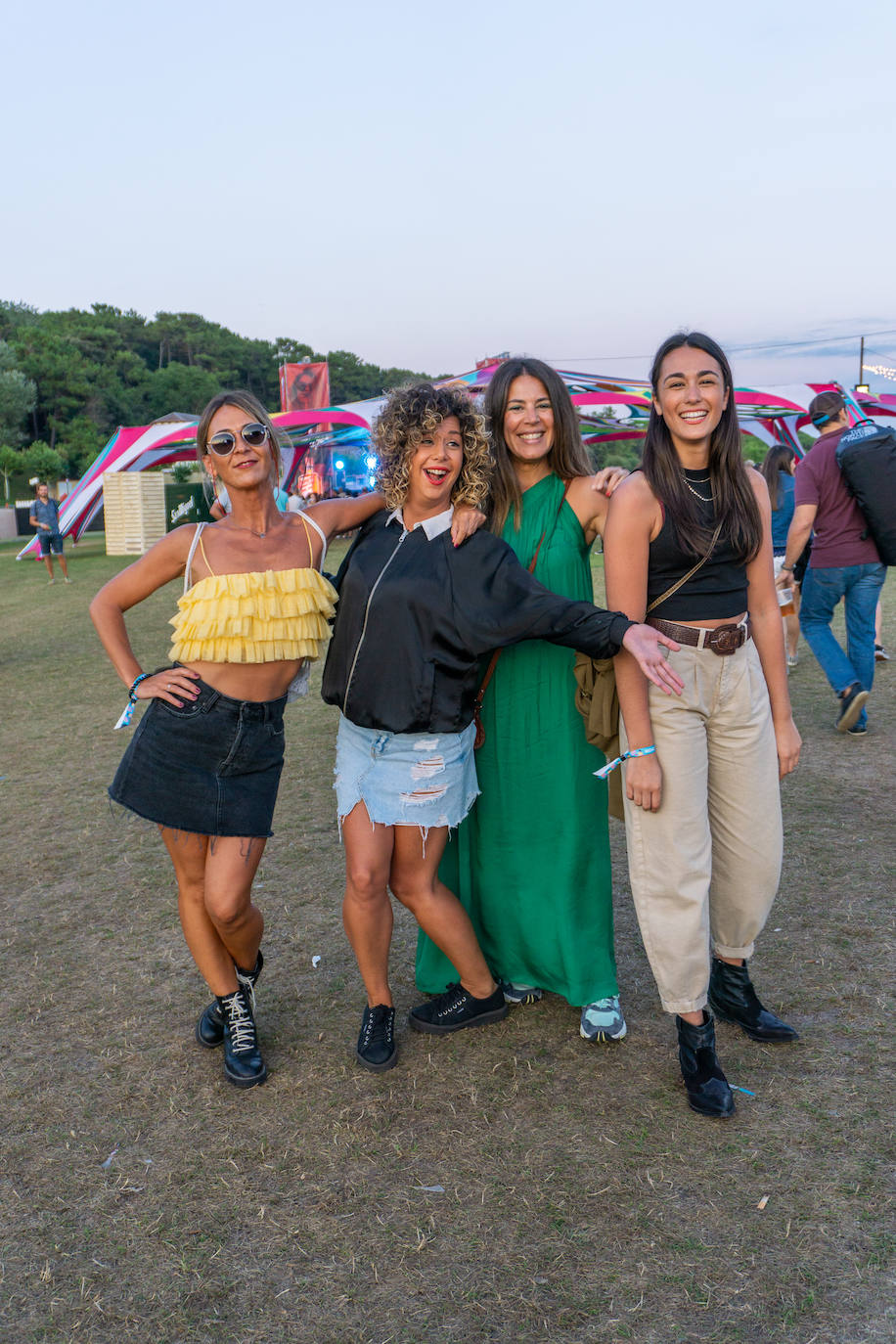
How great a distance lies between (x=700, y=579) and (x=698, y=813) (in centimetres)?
59

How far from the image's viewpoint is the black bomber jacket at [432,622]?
2.56m

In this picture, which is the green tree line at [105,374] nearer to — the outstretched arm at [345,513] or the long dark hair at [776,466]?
the long dark hair at [776,466]

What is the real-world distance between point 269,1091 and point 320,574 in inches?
55.2

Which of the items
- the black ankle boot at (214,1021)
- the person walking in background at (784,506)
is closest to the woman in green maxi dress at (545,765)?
the black ankle boot at (214,1021)

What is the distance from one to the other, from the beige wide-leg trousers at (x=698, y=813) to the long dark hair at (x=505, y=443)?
660 mm

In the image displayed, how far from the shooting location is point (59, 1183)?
94.7 inches

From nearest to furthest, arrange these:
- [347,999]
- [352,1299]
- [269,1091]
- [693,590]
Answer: [352,1299] → [693,590] → [269,1091] → [347,999]

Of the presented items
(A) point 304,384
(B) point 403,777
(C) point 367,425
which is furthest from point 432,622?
(A) point 304,384

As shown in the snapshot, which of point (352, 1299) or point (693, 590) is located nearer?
point (352, 1299)

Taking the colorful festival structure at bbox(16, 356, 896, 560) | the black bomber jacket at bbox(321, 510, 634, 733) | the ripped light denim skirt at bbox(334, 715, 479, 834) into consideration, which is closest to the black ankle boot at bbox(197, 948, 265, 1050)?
the ripped light denim skirt at bbox(334, 715, 479, 834)

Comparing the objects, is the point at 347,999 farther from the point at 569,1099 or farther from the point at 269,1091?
the point at 569,1099

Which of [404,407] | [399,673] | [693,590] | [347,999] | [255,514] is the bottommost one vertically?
[347,999]

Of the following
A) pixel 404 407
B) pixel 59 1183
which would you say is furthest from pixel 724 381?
pixel 59 1183

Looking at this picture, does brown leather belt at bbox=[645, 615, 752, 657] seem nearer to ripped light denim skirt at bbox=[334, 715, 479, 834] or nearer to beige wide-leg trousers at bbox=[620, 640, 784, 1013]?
beige wide-leg trousers at bbox=[620, 640, 784, 1013]
